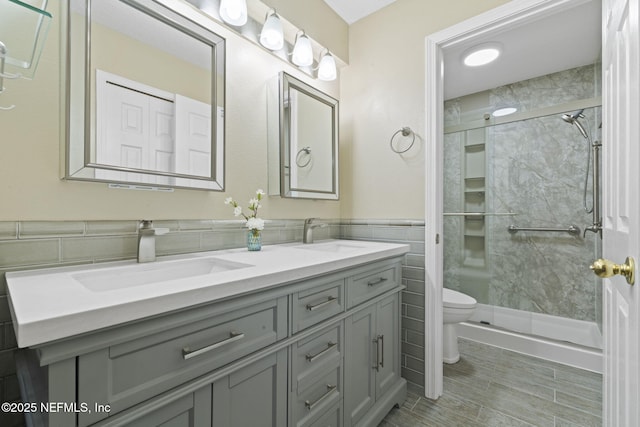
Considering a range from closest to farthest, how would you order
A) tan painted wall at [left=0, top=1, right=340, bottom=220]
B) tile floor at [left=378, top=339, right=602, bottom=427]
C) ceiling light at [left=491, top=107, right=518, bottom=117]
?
tan painted wall at [left=0, top=1, right=340, bottom=220] → tile floor at [left=378, top=339, right=602, bottom=427] → ceiling light at [left=491, top=107, right=518, bottom=117]

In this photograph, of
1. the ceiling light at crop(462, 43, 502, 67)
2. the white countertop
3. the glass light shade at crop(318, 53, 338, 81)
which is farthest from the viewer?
the ceiling light at crop(462, 43, 502, 67)

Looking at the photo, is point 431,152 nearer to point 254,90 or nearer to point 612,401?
point 254,90

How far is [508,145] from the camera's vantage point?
2.82m

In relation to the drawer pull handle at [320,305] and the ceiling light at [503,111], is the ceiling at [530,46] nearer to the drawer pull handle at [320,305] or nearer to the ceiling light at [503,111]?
the ceiling light at [503,111]

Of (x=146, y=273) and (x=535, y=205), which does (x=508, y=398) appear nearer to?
(x=535, y=205)

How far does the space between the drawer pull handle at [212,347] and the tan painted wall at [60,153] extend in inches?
26.6

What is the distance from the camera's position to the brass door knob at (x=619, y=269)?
0.65 metres

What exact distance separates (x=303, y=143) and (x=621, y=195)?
A: 4.82ft

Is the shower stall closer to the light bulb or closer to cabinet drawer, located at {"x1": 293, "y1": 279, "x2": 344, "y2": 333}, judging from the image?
the light bulb

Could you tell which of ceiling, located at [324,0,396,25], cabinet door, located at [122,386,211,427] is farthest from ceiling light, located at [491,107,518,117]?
cabinet door, located at [122,386,211,427]

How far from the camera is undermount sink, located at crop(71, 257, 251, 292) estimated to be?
905 mm

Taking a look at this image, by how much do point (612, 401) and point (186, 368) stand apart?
1.29 m

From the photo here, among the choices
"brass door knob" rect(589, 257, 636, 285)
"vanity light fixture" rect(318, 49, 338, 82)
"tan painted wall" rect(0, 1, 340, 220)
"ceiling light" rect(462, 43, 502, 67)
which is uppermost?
"ceiling light" rect(462, 43, 502, 67)

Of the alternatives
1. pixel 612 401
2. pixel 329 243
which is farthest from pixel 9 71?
pixel 612 401
